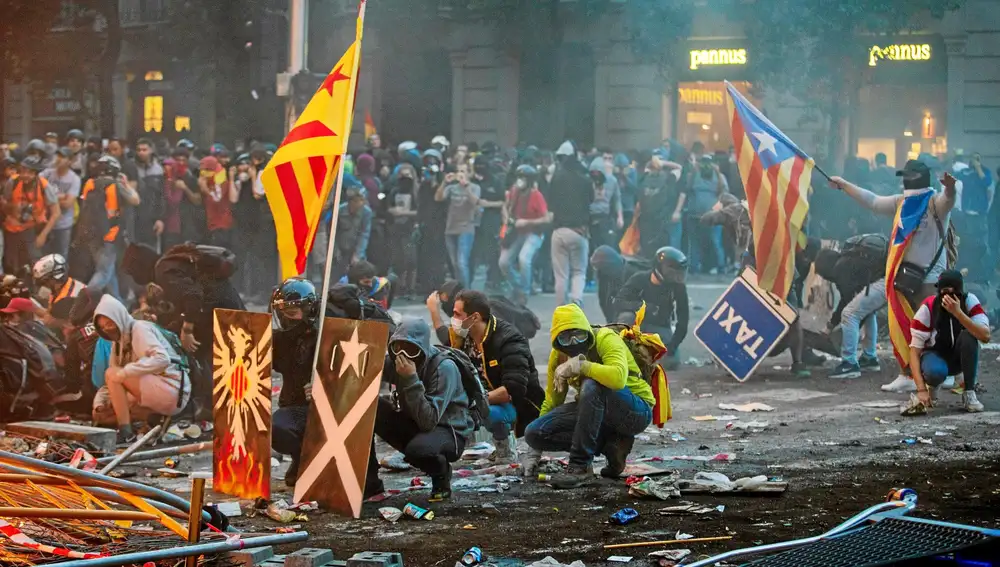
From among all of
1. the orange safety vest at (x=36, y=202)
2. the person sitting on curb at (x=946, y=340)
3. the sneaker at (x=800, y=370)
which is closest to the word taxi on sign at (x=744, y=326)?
the sneaker at (x=800, y=370)

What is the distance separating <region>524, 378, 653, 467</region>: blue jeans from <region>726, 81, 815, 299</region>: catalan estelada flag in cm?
296

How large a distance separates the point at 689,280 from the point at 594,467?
975cm

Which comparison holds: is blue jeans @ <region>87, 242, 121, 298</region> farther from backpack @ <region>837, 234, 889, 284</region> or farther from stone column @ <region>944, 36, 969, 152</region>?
stone column @ <region>944, 36, 969, 152</region>

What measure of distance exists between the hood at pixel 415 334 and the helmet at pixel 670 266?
480 centimetres

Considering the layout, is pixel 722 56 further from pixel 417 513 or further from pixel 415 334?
pixel 417 513

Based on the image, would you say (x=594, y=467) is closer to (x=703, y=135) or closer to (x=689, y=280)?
(x=689, y=280)

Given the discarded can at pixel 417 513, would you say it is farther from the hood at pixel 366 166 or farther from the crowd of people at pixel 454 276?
the hood at pixel 366 166

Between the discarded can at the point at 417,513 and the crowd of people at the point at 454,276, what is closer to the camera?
the discarded can at the point at 417,513

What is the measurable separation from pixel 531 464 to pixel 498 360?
649 mm

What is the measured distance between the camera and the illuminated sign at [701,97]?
76.9ft

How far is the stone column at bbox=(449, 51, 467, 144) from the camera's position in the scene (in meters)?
25.0

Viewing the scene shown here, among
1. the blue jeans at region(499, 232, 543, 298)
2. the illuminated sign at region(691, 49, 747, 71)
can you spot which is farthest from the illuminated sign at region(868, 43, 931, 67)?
the blue jeans at region(499, 232, 543, 298)

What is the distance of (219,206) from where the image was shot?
55.0 feet

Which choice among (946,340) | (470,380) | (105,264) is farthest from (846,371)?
(105,264)
